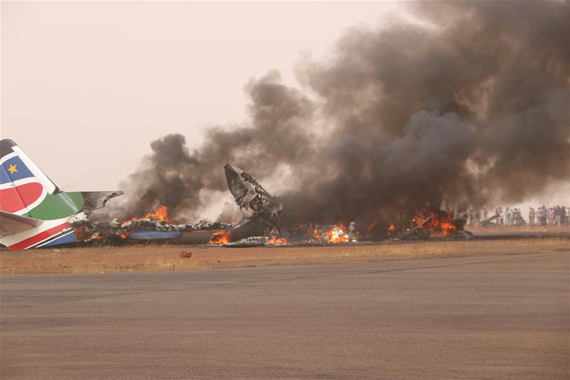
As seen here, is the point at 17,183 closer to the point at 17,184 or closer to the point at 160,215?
the point at 17,184

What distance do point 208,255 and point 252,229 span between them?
9.68 metres

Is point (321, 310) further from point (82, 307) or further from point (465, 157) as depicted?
point (465, 157)

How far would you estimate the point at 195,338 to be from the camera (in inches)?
532

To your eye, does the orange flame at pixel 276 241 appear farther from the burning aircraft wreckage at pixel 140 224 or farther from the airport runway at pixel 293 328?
the airport runway at pixel 293 328

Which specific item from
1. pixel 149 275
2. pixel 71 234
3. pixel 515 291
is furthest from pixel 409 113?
pixel 515 291

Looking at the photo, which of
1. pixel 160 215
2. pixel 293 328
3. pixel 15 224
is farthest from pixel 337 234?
pixel 293 328

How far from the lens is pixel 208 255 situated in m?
44.6

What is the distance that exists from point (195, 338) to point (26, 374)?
3486 millimetres

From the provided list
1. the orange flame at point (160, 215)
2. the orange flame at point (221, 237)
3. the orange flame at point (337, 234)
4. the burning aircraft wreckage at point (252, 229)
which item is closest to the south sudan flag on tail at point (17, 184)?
the burning aircraft wreckage at point (252, 229)

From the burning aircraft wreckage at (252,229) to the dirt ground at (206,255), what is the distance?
1.02 m

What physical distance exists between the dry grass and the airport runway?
939 centimetres

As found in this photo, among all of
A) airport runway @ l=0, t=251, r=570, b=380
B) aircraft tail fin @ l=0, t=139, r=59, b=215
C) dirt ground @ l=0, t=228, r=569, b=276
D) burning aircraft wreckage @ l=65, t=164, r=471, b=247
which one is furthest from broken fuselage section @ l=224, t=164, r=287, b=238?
airport runway @ l=0, t=251, r=570, b=380

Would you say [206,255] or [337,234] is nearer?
[206,255]

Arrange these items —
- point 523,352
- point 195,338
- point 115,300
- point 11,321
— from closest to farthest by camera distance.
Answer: point 523,352
point 195,338
point 11,321
point 115,300
